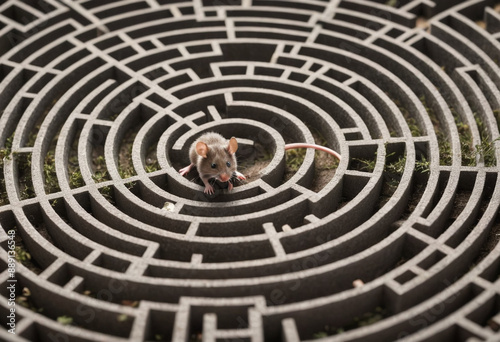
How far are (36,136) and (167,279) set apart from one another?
4.20 metres

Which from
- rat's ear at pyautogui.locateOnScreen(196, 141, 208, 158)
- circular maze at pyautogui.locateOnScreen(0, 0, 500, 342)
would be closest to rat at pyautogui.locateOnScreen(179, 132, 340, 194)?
rat's ear at pyautogui.locateOnScreen(196, 141, 208, 158)

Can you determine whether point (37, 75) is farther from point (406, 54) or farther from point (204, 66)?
point (406, 54)

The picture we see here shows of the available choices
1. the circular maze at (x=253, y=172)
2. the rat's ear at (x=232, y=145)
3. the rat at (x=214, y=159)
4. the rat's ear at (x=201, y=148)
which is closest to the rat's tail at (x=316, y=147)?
the circular maze at (x=253, y=172)

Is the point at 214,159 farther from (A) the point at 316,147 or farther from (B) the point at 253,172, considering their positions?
(A) the point at 316,147

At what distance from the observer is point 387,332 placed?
595 cm

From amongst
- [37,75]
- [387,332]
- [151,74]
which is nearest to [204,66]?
[151,74]

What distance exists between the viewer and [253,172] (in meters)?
8.98

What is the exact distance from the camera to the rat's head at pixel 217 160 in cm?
767

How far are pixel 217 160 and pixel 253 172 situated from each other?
142 cm

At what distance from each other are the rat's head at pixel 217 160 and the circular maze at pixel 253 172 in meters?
0.40

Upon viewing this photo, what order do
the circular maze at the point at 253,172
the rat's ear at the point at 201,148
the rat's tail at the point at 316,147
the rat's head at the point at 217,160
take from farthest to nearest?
the rat's tail at the point at 316,147 < the rat's head at the point at 217,160 < the rat's ear at the point at 201,148 < the circular maze at the point at 253,172

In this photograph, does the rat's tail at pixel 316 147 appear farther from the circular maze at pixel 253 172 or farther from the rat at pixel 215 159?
the rat at pixel 215 159

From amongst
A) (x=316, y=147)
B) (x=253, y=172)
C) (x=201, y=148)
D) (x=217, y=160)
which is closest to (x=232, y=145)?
(x=217, y=160)

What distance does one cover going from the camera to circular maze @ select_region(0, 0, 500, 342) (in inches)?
249
